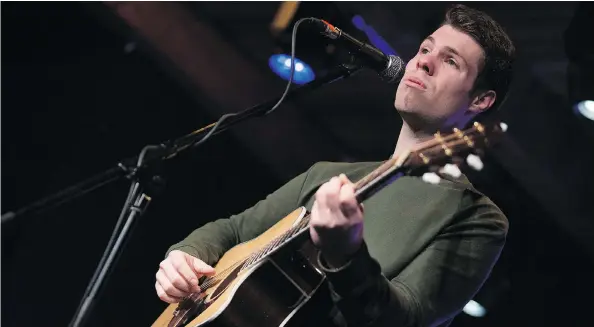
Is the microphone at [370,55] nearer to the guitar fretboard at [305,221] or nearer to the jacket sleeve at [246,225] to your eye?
the guitar fretboard at [305,221]

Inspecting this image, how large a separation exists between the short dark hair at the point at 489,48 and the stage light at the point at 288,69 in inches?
57.7

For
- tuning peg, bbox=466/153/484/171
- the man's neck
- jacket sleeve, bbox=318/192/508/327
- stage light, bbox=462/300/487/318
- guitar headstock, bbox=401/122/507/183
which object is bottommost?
stage light, bbox=462/300/487/318

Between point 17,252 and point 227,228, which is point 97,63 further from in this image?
point 227,228


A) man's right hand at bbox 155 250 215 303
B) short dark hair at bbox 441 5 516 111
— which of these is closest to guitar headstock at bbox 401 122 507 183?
short dark hair at bbox 441 5 516 111

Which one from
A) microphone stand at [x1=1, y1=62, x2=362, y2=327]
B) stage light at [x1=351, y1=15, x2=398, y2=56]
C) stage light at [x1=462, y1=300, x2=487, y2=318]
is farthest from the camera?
stage light at [x1=351, y1=15, x2=398, y2=56]

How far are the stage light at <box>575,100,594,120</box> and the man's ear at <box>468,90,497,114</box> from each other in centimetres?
114

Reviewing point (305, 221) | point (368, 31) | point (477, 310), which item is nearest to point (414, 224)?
point (305, 221)

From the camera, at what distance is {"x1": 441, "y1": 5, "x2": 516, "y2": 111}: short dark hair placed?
6.72 ft

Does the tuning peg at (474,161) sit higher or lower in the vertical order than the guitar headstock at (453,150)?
lower

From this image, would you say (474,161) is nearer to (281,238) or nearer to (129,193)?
(281,238)

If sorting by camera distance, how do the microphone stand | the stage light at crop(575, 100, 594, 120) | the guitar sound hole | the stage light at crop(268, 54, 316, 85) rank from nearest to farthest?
1. the microphone stand
2. the guitar sound hole
3. the stage light at crop(575, 100, 594, 120)
4. the stage light at crop(268, 54, 316, 85)

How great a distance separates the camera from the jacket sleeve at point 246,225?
87.7 inches

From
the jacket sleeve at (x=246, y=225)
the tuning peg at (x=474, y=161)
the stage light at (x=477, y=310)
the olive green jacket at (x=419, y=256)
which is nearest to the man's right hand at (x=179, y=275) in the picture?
the jacket sleeve at (x=246, y=225)

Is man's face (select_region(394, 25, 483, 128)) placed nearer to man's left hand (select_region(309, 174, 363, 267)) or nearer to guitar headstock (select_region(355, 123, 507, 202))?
guitar headstock (select_region(355, 123, 507, 202))
